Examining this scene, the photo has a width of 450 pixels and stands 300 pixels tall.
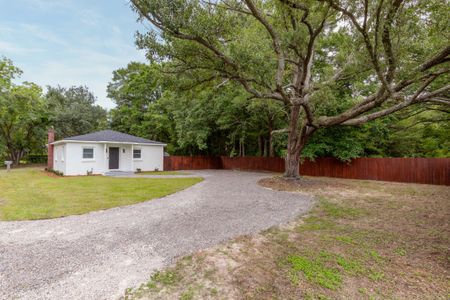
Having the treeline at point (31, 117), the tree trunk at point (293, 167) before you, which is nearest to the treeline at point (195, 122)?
the treeline at point (31, 117)

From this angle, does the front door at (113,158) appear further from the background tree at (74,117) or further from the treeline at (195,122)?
the background tree at (74,117)

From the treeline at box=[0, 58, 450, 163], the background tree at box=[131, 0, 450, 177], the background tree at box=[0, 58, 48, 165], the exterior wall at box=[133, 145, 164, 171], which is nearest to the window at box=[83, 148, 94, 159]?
the exterior wall at box=[133, 145, 164, 171]

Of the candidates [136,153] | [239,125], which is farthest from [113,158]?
[239,125]

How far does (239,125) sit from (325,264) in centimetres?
1496

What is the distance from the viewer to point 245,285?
2.52m

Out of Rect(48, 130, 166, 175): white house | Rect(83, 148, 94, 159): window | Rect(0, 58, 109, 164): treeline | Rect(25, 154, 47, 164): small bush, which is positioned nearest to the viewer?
Rect(48, 130, 166, 175): white house

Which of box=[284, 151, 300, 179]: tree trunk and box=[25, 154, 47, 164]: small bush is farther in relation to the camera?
box=[25, 154, 47, 164]: small bush

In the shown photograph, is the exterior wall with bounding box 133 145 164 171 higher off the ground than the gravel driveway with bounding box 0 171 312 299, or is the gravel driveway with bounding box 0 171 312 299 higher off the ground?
the exterior wall with bounding box 133 145 164 171

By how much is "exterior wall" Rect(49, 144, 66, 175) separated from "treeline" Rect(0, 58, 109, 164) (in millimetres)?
7325

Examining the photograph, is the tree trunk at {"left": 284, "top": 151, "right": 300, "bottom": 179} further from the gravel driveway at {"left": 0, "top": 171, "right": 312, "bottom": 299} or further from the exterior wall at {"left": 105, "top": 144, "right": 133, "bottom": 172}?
the exterior wall at {"left": 105, "top": 144, "right": 133, "bottom": 172}

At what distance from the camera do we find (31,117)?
21094mm

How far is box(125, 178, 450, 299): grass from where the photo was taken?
2.43 m

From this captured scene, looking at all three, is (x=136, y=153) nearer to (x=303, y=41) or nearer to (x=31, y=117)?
(x=31, y=117)

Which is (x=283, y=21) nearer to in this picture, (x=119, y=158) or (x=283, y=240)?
(x=283, y=240)
